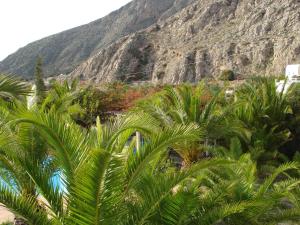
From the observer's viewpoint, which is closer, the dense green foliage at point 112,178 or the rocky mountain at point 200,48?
the dense green foliage at point 112,178

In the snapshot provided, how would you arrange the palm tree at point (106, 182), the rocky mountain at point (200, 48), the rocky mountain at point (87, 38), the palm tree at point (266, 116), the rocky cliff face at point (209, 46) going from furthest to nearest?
the rocky mountain at point (87, 38) → the rocky mountain at point (200, 48) → the rocky cliff face at point (209, 46) → the palm tree at point (266, 116) → the palm tree at point (106, 182)

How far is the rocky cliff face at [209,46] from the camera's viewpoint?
55.6 m

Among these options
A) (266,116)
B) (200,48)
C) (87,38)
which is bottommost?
(200,48)

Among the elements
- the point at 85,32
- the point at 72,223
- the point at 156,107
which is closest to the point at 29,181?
the point at 72,223

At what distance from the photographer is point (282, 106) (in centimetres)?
1351

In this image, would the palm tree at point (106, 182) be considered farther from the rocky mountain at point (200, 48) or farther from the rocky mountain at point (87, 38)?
the rocky mountain at point (87, 38)

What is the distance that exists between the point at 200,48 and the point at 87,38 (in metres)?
44.5

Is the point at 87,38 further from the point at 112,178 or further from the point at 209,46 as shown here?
the point at 112,178

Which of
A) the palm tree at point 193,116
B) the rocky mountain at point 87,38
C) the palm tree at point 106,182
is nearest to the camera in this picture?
the palm tree at point 106,182

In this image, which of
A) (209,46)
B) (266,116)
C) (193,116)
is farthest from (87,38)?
(193,116)

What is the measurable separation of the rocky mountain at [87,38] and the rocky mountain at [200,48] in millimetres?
373

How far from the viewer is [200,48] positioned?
65125mm

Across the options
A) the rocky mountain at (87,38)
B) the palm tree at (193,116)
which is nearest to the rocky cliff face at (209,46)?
the rocky mountain at (87,38)

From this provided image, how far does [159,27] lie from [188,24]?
750cm
